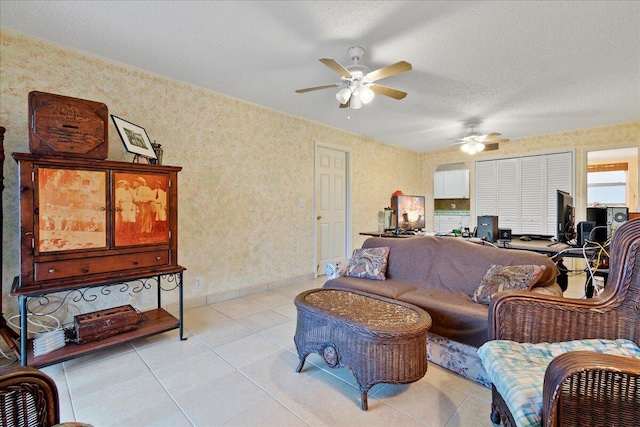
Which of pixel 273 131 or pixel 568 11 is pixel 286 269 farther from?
pixel 568 11

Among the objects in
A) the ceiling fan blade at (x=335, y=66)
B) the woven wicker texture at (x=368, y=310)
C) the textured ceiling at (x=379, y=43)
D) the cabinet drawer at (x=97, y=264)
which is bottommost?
the woven wicker texture at (x=368, y=310)

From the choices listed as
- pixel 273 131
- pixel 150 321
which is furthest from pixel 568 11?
pixel 150 321

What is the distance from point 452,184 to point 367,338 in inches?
232

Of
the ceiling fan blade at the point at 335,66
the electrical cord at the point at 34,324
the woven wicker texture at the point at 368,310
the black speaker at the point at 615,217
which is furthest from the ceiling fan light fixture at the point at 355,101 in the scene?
the electrical cord at the point at 34,324

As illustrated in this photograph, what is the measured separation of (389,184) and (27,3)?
5628mm

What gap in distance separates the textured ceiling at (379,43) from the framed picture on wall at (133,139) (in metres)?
0.67

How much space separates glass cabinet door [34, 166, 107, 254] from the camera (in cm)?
196

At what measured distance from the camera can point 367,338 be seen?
1.64 meters

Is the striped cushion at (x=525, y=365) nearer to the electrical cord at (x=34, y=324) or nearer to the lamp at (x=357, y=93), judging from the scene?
the lamp at (x=357, y=93)

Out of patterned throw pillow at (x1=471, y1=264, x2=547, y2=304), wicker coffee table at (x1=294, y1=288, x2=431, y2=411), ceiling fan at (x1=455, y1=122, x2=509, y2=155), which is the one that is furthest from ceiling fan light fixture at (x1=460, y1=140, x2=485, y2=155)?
wicker coffee table at (x1=294, y1=288, x2=431, y2=411)

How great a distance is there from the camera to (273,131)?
13.5 ft

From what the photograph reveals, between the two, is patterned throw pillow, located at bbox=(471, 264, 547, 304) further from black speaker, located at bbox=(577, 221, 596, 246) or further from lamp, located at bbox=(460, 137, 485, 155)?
lamp, located at bbox=(460, 137, 485, 155)

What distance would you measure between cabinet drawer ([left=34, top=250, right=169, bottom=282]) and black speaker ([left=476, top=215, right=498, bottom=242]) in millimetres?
3401

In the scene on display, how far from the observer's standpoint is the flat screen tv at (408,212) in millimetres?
5047
